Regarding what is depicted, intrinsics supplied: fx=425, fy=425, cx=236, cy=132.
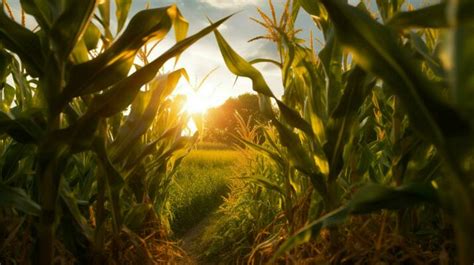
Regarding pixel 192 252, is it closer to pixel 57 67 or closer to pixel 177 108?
pixel 177 108

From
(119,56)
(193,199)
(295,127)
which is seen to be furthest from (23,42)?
(193,199)

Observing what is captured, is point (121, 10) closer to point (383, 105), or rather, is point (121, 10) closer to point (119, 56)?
point (119, 56)

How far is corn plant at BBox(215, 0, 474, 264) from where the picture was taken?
545 mm

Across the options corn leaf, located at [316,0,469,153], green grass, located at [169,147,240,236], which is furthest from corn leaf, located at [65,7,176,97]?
green grass, located at [169,147,240,236]

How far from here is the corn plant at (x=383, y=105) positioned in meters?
0.54

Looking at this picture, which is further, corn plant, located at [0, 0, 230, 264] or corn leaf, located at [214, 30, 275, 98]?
corn leaf, located at [214, 30, 275, 98]

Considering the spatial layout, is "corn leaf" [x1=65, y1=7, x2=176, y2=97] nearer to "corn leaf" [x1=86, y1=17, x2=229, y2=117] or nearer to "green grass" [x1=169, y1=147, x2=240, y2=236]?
"corn leaf" [x1=86, y1=17, x2=229, y2=117]

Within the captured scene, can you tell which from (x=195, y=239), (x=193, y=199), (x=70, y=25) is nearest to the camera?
(x=70, y=25)

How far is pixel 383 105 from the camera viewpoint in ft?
4.87

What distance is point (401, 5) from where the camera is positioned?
135cm

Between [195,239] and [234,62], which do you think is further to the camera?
[195,239]

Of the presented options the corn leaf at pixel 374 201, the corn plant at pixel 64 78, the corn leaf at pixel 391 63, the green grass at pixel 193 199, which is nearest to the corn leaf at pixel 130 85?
the corn plant at pixel 64 78

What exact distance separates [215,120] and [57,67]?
904 inches

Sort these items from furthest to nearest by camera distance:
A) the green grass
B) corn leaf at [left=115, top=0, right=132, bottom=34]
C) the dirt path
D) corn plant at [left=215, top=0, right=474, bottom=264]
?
the green grass < the dirt path < corn leaf at [left=115, top=0, right=132, bottom=34] < corn plant at [left=215, top=0, right=474, bottom=264]
